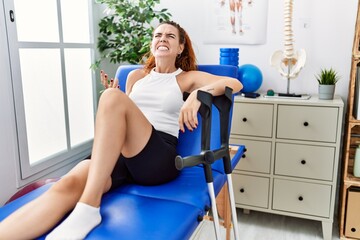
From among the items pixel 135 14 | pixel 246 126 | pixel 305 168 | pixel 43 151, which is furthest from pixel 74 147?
pixel 305 168

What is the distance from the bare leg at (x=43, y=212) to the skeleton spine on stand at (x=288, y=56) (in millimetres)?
1464

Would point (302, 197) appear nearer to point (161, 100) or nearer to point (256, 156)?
point (256, 156)

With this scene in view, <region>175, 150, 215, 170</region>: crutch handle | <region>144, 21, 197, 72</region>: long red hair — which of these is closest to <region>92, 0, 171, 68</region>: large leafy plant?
<region>144, 21, 197, 72</region>: long red hair

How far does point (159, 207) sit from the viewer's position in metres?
1.26

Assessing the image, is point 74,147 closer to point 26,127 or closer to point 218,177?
point 26,127

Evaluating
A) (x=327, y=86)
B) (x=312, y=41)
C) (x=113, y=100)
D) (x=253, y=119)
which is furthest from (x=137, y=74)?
(x=312, y=41)

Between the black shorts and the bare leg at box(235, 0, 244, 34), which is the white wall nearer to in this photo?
the bare leg at box(235, 0, 244, 34)

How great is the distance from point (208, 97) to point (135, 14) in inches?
52.4

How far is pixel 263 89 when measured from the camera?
245 centimetres

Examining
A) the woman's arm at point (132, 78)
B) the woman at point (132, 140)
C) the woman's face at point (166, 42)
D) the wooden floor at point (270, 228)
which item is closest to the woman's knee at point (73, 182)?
the woman at point (132, 140)

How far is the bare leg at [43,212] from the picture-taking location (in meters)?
1.13

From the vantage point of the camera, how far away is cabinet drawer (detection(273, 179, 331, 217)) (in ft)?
6.77

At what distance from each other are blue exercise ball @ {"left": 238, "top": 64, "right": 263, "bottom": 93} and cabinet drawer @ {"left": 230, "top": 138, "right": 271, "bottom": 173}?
14.1 inches

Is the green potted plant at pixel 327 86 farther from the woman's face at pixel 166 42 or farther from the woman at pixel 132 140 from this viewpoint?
the woman's face at pixel 166 42
